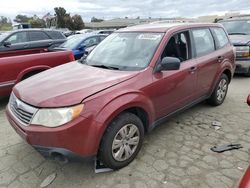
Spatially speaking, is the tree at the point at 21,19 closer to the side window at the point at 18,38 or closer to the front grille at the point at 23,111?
the side window at the point at 18,38

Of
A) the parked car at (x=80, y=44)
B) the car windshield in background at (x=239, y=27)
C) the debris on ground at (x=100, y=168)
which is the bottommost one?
the debris on ground at (x=100, y=168)

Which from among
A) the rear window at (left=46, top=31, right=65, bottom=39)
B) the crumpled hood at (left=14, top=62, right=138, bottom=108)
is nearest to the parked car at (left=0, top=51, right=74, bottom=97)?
the crumpled hood at (left=14, top=62, right=138, bottom=108)

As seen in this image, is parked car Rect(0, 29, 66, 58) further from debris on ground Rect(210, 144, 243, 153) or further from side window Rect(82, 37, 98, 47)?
debris on ground Rect(210, 144, 243, 153)

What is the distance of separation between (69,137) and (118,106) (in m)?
0.64

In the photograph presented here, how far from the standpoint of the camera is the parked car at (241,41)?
7.29m

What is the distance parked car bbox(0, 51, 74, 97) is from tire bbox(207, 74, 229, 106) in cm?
361

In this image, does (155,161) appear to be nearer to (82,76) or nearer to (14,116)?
(82,76)

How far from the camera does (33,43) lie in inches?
334

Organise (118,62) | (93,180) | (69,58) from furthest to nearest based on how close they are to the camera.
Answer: (69,58) → (118,62) → (93,180)

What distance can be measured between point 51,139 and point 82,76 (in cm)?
99

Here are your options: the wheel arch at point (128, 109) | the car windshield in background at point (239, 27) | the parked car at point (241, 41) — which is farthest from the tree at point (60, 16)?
the wheel arch at point (128, 109)

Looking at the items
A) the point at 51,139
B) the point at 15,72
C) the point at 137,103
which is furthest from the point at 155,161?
the point at 15,72

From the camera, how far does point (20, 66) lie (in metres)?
5.10

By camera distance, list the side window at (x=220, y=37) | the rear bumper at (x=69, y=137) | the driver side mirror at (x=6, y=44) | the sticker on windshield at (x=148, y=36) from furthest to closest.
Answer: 1. the driver side mirror at (x=6, y=44)
2. the side window at (x=220, y=37)
3. the sticker on windshield at (x=148, y=36)
4. the rear bumper at (x=69, y=137)
